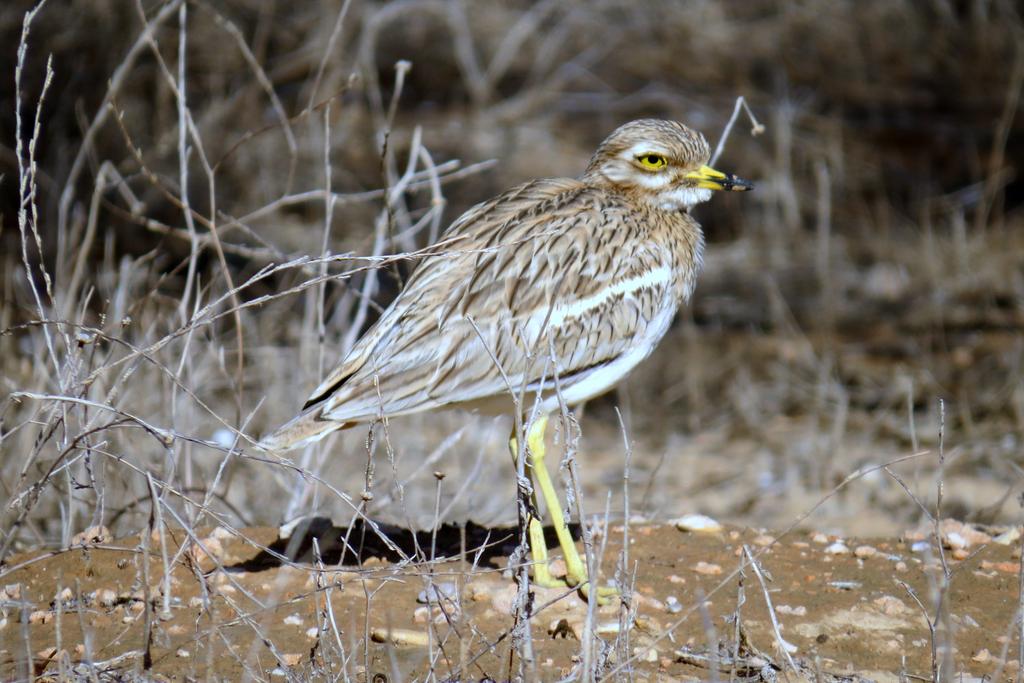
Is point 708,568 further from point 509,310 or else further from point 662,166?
point 662,166

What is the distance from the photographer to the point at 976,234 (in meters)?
8.35

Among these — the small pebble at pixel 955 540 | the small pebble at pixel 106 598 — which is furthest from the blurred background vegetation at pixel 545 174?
the small pebble at pixel 955 540

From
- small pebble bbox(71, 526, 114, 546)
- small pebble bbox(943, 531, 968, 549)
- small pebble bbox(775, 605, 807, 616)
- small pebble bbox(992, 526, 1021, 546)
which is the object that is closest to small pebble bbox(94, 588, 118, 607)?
small pebble bbox(71, 526, 114, 546)

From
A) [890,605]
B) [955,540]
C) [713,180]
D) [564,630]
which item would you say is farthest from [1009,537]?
[564,630]

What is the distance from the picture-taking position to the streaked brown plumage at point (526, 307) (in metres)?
3.69

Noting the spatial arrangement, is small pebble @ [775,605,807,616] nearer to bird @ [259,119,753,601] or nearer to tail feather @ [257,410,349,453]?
bird @ [259,119,753,601]

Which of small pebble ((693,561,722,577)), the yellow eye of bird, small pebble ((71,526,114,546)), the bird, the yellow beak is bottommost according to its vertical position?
small pebble ((693,561,722,577))

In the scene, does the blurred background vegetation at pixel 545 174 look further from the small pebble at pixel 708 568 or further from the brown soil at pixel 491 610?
the small pebble at pixel 708 568

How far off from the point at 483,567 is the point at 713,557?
67cm

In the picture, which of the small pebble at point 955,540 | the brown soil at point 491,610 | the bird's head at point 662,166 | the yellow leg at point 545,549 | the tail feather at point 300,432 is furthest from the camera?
the bird's head at point 662,166

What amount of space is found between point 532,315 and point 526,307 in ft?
0.09

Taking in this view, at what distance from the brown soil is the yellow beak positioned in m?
1.08

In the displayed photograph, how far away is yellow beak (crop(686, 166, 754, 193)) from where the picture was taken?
4.18 m

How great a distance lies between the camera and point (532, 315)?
12.5 ft
